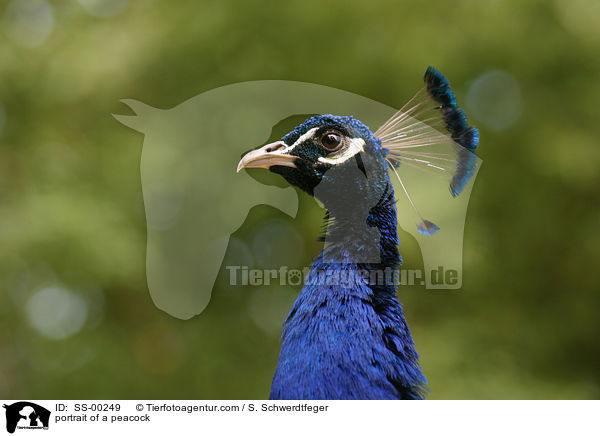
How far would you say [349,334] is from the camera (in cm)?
142

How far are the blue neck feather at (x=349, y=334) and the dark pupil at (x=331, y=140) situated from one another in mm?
220

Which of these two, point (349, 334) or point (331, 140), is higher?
point (331, 140)

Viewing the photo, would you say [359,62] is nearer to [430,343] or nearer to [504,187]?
[504,187]

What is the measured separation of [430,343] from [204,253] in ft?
4.15

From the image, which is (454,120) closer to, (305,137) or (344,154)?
(344,154)

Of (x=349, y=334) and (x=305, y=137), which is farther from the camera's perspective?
(x=305, y=137)

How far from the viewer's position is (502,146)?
10.5 feet

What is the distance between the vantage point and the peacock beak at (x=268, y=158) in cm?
155
